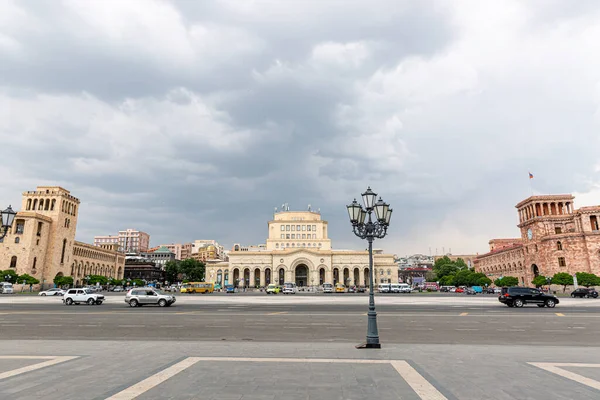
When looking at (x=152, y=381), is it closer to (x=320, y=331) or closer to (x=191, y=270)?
(x=320, y=331)

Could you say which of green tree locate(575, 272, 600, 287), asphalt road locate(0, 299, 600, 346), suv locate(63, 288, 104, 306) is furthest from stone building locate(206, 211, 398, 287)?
asphalt road locate(0, 299, 600, 346)

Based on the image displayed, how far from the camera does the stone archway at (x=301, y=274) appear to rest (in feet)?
408

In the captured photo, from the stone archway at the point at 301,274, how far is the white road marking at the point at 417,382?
117 m

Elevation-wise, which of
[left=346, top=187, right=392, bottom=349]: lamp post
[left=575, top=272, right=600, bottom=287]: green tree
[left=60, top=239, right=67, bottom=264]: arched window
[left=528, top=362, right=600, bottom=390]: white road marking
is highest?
[left=60, top=239, right=67, bottom=264]: arched window

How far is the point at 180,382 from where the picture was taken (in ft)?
23.8

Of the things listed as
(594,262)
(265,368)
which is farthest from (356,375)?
(594,262)

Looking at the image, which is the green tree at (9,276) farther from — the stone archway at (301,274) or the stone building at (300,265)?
the stone archway at (301,274)

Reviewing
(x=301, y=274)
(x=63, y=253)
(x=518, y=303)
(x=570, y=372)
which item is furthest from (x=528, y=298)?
(x=63, y=253)

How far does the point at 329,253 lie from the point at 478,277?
46413mm

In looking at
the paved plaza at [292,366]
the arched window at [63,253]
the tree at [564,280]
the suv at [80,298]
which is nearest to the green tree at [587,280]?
the tree at [564,280]

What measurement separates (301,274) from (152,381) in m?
121

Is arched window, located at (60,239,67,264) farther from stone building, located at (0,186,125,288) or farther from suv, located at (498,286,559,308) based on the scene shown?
suv, located at (498,286,559,308)

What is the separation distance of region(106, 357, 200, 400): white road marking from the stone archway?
117 meters

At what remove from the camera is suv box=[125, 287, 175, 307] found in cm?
3281
